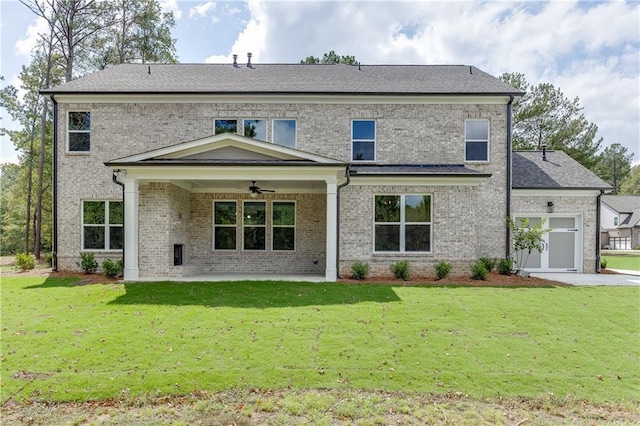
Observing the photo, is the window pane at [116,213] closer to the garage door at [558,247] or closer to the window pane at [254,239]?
the window pane at [254,239]

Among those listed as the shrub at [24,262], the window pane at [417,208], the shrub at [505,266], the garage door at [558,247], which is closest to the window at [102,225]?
the shrub at [24,262]

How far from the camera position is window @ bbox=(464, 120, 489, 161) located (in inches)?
576

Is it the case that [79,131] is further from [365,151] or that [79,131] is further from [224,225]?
[365,151]

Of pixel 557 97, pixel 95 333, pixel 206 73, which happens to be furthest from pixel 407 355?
pixel 557 97

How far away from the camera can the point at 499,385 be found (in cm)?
481

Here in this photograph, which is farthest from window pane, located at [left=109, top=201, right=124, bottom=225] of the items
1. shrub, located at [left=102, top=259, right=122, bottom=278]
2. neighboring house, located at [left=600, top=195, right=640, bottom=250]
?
neighboring house, located at [left=600, top=195, right=640, bottom=250]

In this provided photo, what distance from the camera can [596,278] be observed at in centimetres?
1330

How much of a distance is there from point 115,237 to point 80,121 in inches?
194

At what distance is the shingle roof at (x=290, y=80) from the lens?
14.4m

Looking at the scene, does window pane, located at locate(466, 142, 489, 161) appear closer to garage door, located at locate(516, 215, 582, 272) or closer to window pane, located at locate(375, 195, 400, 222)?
garage door, located at locate(516, 215, 582, 272)

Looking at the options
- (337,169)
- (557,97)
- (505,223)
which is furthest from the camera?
(557,97)

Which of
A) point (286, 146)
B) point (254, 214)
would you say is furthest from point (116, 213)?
point (286, 146)

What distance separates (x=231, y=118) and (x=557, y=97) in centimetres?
2829

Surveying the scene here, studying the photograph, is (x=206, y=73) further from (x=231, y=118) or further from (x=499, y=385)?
(x=499, y=385)
